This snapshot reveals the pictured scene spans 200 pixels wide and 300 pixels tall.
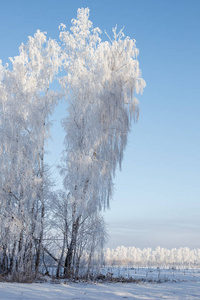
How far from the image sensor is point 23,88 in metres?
16.1

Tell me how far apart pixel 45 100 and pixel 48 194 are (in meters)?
4.76

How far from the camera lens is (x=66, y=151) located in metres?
15.5

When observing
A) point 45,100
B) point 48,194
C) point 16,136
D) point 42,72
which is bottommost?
point 48,194

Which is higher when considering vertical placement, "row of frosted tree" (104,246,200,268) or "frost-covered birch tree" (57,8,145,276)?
"frost-covered birch tree" (57,8,145,276)

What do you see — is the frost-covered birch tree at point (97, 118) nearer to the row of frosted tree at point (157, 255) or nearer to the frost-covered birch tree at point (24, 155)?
the frost-covered birch tree at point (24, 155)

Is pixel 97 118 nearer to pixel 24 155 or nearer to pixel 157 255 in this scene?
pixel 24 155

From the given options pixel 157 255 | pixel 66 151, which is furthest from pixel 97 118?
pixel 157 255

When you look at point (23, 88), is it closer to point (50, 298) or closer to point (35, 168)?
point (35, 168)

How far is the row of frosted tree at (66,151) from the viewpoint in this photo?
14383mm

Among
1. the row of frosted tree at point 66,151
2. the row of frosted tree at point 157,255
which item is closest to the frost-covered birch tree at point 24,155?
the row of frosted tree at point 66,151

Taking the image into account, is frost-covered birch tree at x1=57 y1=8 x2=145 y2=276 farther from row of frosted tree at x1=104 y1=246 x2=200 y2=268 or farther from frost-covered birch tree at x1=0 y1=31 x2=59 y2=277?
row of frosted tree at x1=104 y1=246 x2=200 y2=268

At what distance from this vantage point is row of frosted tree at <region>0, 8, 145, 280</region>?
47.2 feet

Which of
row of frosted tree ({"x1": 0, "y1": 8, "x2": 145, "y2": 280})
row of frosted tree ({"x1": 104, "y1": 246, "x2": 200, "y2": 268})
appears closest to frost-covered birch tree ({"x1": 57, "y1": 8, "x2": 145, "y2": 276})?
row of frosted tree ({"x1": 0, "y1": 8, "x2": 145, "y2": 280})

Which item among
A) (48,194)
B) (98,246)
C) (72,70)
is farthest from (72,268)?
(72,70)
